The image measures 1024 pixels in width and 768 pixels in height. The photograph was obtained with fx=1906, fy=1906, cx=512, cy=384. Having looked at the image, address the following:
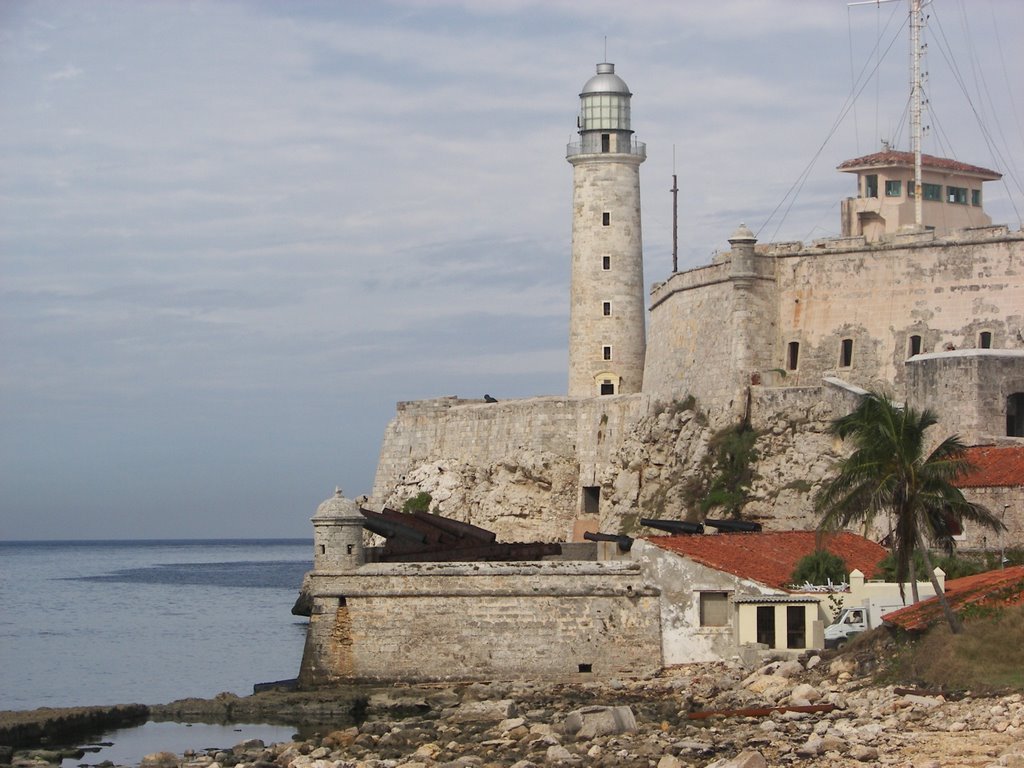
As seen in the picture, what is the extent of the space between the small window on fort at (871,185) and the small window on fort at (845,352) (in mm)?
9552

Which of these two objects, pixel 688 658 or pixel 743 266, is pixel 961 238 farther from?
pixel 688 658

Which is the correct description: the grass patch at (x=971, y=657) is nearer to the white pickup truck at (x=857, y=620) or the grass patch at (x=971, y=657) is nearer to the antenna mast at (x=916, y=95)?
the white pickup truck at (x=857, y=620)

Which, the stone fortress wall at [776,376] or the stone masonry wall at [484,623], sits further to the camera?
the stone fortress wall at [776,376]

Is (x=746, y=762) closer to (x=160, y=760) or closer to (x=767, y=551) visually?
(x=160, y=760)

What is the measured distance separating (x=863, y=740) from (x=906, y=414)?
7.17m

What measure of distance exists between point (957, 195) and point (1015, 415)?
15.8 meters


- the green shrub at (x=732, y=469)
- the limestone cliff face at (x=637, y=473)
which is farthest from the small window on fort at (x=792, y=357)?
the green shrub at (x=732, y=469)

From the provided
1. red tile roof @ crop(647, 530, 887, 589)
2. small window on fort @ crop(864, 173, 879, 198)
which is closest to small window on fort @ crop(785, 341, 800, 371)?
small window on fort @ crop(864, 173, 879, 198)

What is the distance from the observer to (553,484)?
183 ft

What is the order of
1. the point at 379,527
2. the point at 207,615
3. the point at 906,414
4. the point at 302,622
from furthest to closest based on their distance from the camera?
the point at 207,615, the point at 302,622, the point at 379,527, the point at 906,414

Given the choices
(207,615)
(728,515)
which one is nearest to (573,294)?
(728,515)

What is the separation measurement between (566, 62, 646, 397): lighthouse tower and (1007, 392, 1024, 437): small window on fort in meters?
15.5

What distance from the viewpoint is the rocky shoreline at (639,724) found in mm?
22719

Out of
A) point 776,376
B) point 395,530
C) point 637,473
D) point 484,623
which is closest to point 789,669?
point 484,623
